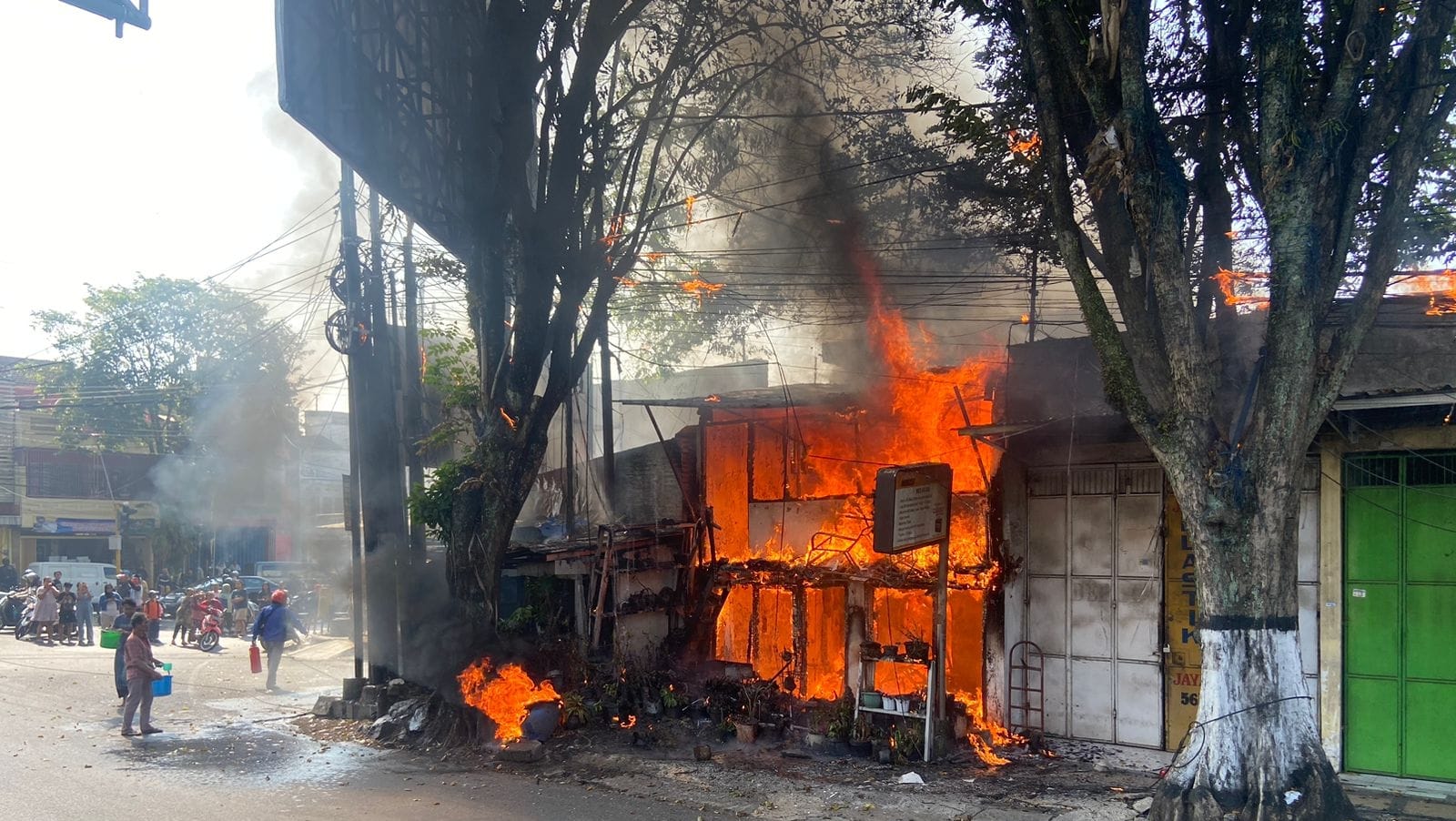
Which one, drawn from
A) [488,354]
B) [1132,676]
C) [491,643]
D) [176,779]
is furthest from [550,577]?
[1132,676]

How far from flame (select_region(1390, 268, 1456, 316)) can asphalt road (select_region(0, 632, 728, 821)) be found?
9.22m

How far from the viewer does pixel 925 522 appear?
35.3 ft

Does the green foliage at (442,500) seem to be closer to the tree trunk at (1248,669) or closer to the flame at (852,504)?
the flame at (852,504)

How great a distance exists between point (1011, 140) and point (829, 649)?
25.9ft

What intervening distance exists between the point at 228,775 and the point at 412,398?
6.99 metres

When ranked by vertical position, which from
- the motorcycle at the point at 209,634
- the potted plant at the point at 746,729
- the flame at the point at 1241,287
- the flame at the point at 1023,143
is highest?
the flame at the point at 1023,143

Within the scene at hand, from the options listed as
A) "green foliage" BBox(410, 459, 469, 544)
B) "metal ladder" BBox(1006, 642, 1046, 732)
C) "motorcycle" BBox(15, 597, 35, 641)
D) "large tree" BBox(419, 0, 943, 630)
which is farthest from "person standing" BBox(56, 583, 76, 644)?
"metal ladder" BBox(1006, 642, 1046, 732)

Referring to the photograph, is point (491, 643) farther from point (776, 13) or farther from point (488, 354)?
point (776, 13)

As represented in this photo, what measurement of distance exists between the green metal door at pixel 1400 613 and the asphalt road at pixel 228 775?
22.1 feet

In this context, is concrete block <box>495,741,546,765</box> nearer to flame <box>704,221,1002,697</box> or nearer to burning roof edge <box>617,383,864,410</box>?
flame <box>704,221,1002,697</box>

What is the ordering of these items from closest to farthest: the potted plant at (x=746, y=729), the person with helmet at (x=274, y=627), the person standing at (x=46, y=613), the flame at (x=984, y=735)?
the flame at (x=984, y=735)
the potted plant at (x=746, y=729)
the person with helmet at (x=274, y=627)
the person standing at (x=46, y=613)

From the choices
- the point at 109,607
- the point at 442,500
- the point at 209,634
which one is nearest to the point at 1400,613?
the point at 442,500

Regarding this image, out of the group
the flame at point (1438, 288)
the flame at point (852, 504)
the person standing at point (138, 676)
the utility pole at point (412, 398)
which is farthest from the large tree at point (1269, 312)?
the person standing at point (138, 676)

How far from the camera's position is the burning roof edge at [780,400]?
1437cm
